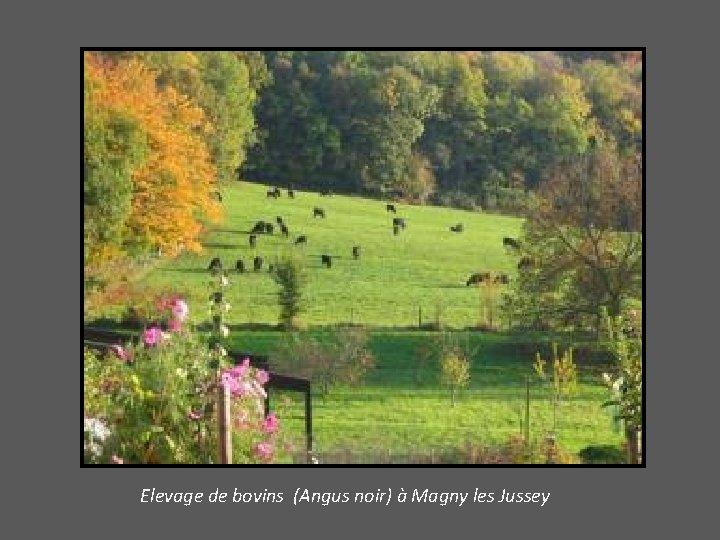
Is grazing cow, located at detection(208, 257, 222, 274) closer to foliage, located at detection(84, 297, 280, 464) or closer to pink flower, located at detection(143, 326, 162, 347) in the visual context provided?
foliage, located at detection(84, 297, 280, 464)

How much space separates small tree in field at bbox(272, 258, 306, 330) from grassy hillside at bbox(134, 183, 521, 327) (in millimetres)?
74

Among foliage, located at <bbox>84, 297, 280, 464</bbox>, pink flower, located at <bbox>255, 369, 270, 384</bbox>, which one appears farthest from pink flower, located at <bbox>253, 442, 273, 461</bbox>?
pink flower, located at <bbox>255, 369, 270, 384</bbox>

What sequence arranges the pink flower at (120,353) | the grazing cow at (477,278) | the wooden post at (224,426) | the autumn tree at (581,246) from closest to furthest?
the wooden post at (224,426) → the pink flower at (120,353) → the autumn tree at (581,246) → the grazing cow at (477,278)

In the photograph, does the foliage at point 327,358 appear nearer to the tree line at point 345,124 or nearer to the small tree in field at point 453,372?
the small tree in field at point 453,372

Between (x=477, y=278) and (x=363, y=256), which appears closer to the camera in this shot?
(x=363, y=256)

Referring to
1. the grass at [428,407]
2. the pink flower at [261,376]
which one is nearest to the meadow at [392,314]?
the grass at [428,407]

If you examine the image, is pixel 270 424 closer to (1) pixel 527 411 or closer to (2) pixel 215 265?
(2) pixel 215 265

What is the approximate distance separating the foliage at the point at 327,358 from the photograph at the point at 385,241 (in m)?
0.02

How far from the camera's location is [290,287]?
1456cm

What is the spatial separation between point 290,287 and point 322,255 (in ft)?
1.51

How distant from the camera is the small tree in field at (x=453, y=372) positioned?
14461mm

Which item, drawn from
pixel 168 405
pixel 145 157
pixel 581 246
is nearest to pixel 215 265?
pixel 145 157

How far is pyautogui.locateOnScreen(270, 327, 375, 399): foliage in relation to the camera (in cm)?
1441

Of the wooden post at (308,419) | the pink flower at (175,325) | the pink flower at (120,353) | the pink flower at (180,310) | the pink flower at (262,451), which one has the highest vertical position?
the pink flower at (180,310)
